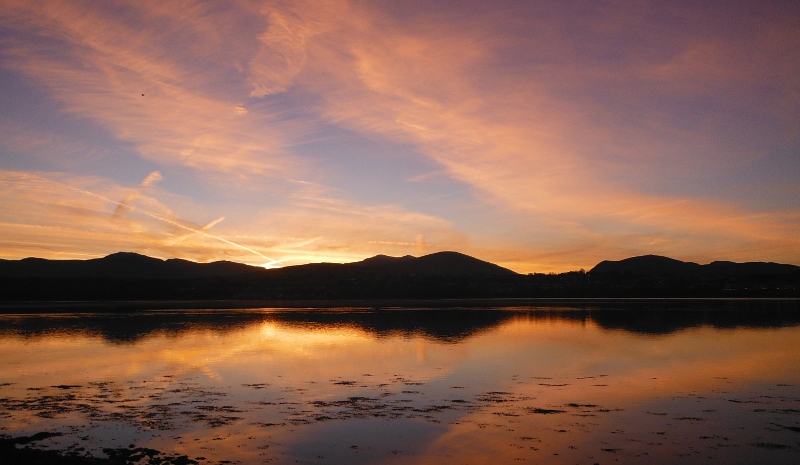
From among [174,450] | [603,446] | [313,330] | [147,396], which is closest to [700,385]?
[603,446]

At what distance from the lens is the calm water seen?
48.9 feet

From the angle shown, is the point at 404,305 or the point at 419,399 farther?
the point at 404,305

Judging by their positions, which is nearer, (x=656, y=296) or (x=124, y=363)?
(x=124, y=363)

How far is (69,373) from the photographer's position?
92.7 feet

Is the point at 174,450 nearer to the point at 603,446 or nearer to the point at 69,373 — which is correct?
the point at 603,446

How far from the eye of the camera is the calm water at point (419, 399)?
14914mm

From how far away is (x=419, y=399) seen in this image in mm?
21188

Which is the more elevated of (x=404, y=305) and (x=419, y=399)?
(x=404, y=305)

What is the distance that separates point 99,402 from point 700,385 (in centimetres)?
2211

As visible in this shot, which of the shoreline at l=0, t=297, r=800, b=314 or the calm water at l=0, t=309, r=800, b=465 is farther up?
the shoreline at l=0, t=297, r=800, b=314

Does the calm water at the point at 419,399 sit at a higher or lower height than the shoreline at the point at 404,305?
lower

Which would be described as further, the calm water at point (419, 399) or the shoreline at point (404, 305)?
the shoreline at point (404, 305)

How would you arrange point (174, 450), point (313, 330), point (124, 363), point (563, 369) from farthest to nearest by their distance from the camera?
point (313, 330), point (124, 363), point (563, 369), point (174, 450)

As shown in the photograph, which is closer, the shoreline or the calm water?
the calm water
